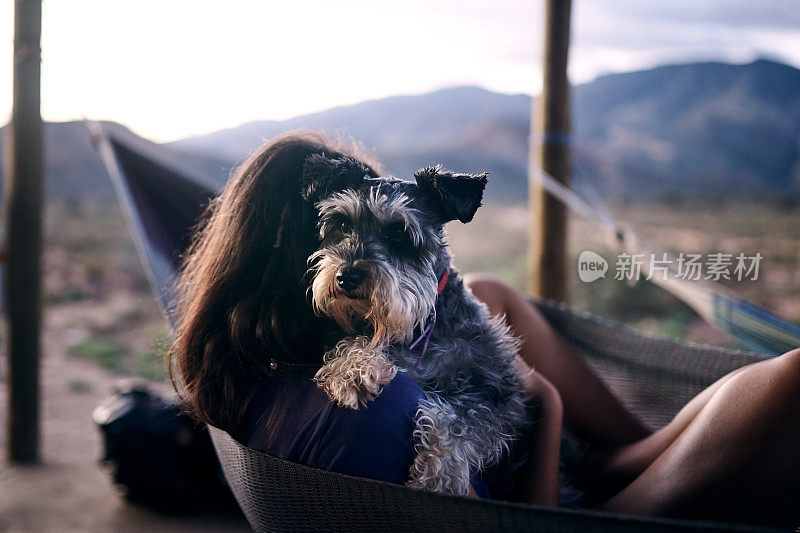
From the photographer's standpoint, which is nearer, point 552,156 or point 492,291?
point 492,291

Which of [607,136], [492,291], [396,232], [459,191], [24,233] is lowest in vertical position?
[492,291]

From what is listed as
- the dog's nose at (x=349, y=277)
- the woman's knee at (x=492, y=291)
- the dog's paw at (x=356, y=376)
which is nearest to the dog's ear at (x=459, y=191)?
the dog's nose at (x=349, y=277)

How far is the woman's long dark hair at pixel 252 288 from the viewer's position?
1.40 meters

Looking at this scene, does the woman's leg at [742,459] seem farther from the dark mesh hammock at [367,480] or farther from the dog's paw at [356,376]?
the dog's paw at [356,376]

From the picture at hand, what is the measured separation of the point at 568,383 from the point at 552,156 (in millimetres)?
1563

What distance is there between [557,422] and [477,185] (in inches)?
33.2

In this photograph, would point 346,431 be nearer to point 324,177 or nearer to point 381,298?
point 381,298

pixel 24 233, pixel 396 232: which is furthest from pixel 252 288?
pixel 24 233

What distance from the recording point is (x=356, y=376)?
1.32 metres

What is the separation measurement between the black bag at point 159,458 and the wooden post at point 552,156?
215 cm
